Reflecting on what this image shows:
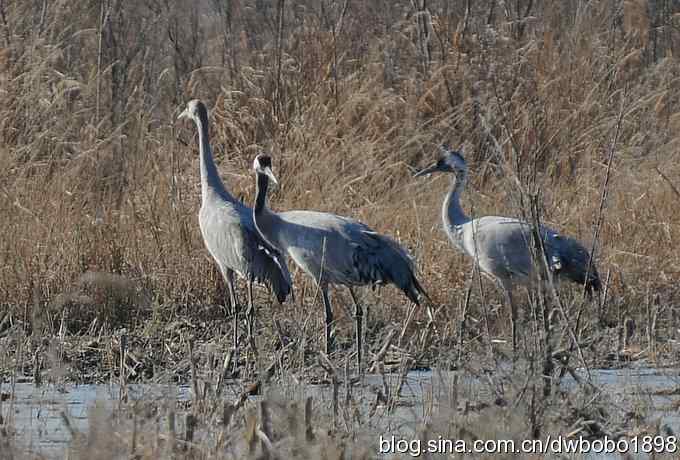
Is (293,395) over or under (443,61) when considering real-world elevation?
under

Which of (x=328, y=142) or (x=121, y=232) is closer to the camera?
(x=121, y=232)

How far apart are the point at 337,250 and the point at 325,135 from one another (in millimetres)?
2539

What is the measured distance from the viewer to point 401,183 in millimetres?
9336

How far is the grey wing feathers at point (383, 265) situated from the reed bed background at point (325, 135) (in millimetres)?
250

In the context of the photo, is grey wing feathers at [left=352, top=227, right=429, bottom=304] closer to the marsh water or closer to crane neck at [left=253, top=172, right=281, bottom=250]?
crane neck at [left=253, top=172, right=281, bottom=250]

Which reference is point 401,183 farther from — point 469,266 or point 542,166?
point 469,266

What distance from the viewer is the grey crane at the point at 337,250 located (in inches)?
257

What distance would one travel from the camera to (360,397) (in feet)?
16.4

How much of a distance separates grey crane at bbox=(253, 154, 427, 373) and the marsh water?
0.70m

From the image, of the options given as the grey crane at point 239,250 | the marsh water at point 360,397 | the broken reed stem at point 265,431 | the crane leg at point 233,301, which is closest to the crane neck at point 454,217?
the grey crane at point 239,250

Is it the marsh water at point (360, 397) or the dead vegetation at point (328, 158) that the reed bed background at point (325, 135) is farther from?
the marsh water at point (360, 397)

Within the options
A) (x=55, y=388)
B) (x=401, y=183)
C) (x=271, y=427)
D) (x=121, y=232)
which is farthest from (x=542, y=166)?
(x=271, y=427)

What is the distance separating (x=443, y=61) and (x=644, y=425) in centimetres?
613

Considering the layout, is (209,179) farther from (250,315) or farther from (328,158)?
(328,158)
